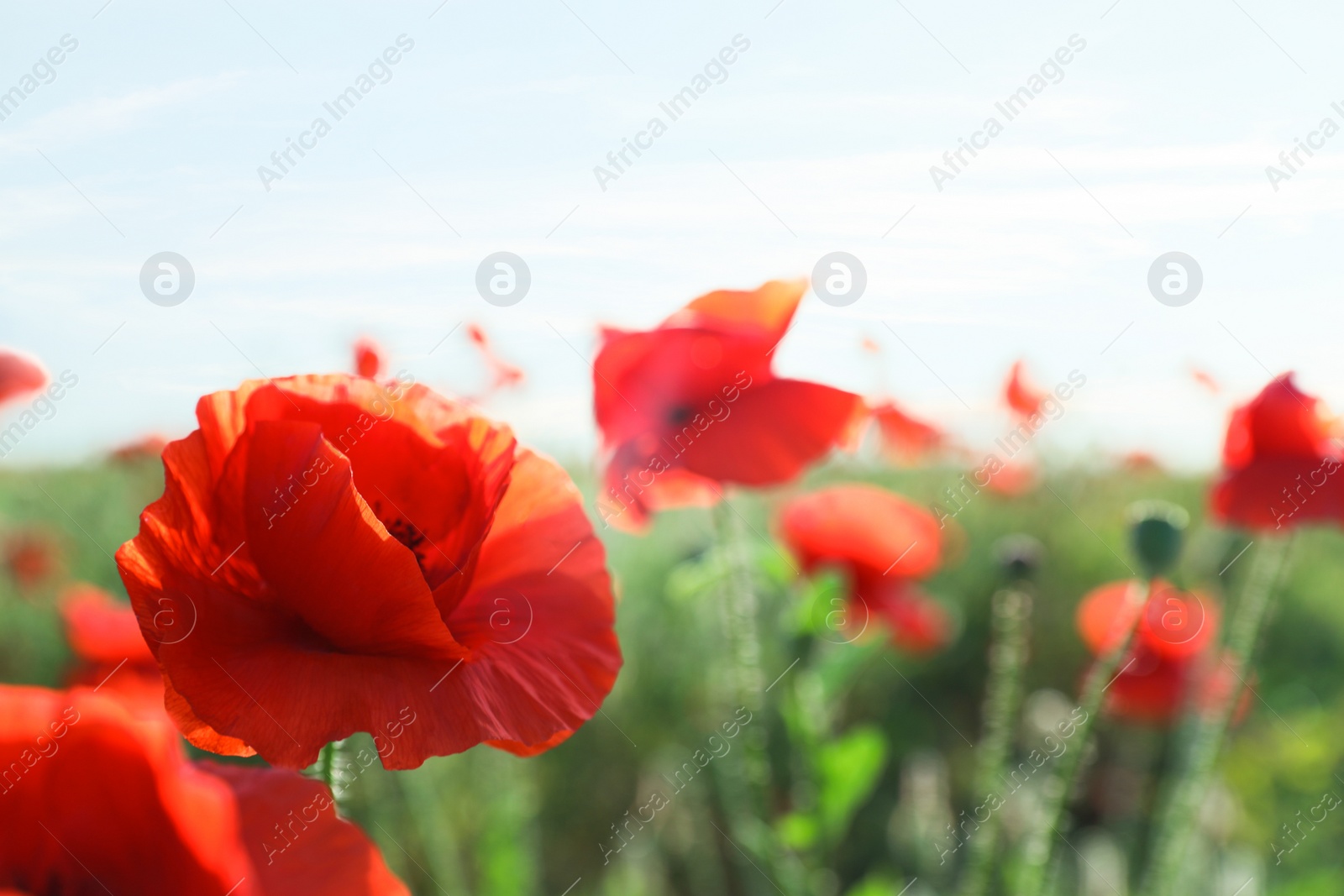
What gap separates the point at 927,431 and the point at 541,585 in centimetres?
55

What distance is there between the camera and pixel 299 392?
33 cm

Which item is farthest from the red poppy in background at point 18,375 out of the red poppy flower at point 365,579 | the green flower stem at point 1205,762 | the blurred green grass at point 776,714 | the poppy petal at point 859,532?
the green flower stem at point 1205,762

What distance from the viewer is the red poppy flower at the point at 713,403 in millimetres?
580

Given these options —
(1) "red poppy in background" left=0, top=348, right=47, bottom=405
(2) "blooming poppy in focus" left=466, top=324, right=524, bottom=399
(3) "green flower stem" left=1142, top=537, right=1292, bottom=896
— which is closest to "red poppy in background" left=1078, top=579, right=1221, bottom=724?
(3) "green flower stem" left=1142, top=537, right=1292, bottom=896

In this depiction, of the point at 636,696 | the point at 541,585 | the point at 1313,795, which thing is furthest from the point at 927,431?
the point at 1313,795

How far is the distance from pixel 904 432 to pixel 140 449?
0.55 m

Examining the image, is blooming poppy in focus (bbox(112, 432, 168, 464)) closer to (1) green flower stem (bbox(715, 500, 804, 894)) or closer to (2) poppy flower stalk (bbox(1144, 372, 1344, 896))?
(1) green flower stem (bbox(715, 500, 804, 894))

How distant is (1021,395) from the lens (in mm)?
1076

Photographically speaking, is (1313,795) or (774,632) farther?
(774,632)

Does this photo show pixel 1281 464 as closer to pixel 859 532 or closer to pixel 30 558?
pixel 859 532

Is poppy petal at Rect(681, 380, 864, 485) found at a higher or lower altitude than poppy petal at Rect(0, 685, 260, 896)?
higher

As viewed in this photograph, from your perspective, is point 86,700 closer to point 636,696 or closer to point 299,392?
point 299,392

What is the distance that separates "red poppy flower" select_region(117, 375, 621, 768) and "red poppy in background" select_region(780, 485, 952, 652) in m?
0.56

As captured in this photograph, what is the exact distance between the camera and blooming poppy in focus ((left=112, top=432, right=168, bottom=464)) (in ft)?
2.28
